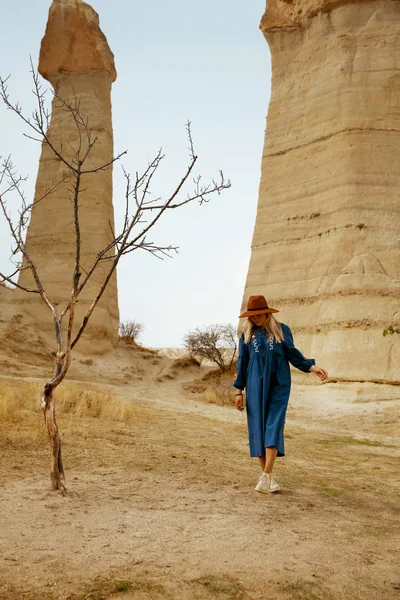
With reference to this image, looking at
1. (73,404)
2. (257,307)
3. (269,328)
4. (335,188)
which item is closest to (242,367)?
(269,328)

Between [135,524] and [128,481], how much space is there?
139cm

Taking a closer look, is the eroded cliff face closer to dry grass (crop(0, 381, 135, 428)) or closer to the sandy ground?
dry grass (crop(0, 381, 135, 428))

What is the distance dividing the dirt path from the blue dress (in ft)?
1.47

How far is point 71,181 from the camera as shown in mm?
21578

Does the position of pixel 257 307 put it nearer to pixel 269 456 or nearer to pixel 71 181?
pixel 269 456

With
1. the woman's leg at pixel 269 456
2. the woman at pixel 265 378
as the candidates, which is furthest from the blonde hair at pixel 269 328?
the woman's leg at pixel 269 456

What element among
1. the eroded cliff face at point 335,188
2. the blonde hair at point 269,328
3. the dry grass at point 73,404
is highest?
the eroded cliff face at point 335,188

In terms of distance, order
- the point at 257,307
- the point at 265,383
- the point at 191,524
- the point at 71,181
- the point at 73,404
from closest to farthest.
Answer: the point at 191,524, the point at 265,383, the point at 257,307, the point at 73,404, the point at 71,181

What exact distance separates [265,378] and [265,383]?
1.6 inches

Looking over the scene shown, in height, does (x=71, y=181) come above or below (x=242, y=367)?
above

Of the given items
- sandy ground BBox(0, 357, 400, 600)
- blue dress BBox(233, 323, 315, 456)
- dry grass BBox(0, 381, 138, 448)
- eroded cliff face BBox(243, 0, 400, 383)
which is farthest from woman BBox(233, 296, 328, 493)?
eroded cliff face BBox(243, 0, 400, 383)

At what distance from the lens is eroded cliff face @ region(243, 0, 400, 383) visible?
575 inches

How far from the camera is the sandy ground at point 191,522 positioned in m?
2.92

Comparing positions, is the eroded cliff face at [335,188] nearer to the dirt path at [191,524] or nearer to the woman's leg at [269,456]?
the dirt path at [191,524]
